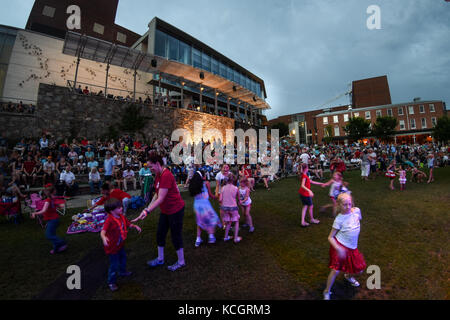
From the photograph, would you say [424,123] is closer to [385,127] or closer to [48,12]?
[385,127]

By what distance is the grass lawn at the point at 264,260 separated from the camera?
9.27 feet

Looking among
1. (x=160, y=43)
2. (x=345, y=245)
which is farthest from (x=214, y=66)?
(x=345, y=245)

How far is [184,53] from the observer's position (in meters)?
27.4

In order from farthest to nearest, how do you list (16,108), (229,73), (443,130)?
(229,73) < (443,130) < (16,108)

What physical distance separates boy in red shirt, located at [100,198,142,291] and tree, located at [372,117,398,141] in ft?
162

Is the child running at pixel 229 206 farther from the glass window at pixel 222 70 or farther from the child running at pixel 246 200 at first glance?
the glass window at pixel 222 70

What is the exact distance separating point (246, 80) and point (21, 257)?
40999 mm

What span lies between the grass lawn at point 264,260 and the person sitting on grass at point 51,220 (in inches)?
9.1

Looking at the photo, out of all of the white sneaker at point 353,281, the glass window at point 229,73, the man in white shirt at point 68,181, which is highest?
the glass window at point 229,73

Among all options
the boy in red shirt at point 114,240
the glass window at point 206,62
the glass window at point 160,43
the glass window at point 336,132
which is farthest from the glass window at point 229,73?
the boy in red shirt at point 114,240

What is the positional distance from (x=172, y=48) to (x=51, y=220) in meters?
27.3

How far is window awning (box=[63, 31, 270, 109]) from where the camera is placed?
16.3 m

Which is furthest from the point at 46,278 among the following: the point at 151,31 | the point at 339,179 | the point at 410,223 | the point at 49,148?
the point at 151,31
